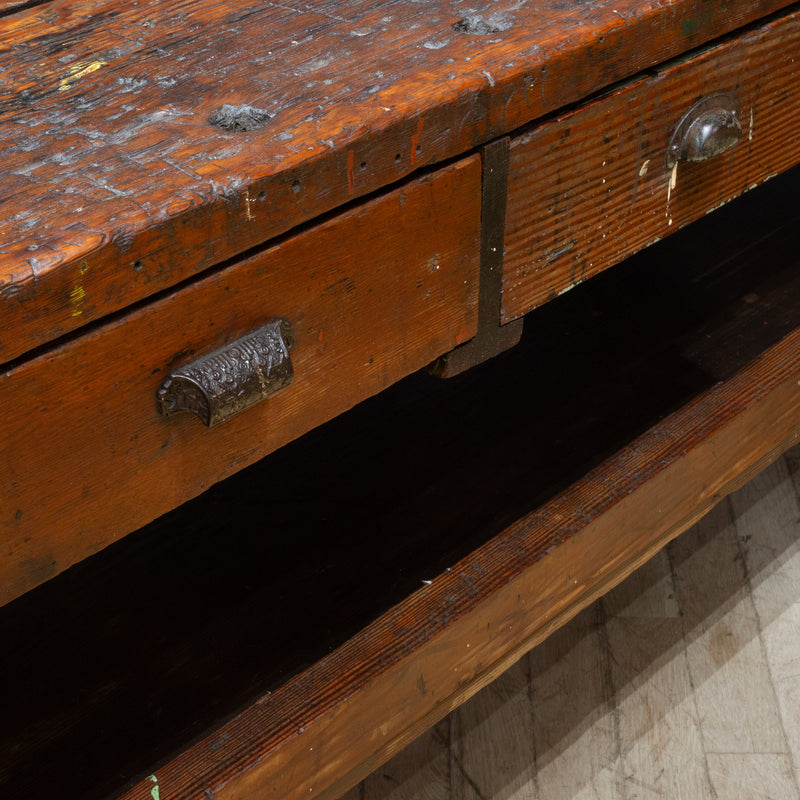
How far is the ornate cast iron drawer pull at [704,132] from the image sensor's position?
894 mm

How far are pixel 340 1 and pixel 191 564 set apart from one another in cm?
57

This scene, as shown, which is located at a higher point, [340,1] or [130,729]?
[340,1]

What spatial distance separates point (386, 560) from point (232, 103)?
512 millimetres

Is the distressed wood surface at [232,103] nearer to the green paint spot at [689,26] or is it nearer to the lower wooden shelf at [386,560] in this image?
the green paint spot at [689,26]

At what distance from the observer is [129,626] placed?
105cm

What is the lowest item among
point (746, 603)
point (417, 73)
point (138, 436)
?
point (746, 603)

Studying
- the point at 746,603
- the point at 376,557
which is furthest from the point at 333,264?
the point at 746,603

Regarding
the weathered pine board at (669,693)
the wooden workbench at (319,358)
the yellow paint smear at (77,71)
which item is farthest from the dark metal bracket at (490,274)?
the weathered pine board at (669,693)

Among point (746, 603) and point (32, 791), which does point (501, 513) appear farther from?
point (32, 791)

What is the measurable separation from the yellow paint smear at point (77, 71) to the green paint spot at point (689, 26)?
1.47 feet

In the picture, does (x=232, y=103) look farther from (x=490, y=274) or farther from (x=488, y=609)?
(x=488, y=609)

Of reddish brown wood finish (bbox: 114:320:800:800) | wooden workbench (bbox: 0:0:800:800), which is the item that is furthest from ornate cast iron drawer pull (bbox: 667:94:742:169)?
reddish brown wood finish (bbox: 114:320:800:800)

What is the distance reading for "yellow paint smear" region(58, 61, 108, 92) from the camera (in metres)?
0.79

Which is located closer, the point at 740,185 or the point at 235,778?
the point at 235,778
